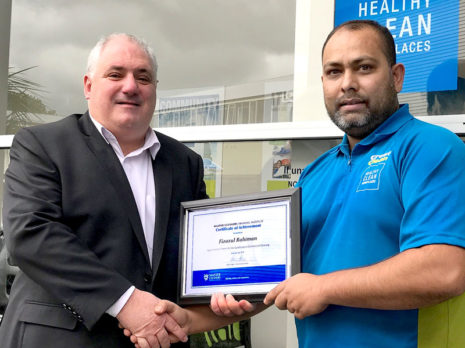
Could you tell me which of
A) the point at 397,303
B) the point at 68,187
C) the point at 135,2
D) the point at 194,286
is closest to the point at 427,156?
the point at 397,303

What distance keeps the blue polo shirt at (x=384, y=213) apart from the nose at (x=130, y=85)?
0.93 meters

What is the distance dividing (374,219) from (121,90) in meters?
1.21

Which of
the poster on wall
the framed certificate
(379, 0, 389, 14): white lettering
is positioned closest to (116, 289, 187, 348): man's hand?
the framed certificate

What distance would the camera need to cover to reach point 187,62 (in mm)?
4426

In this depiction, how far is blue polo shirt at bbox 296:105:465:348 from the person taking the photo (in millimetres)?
1732

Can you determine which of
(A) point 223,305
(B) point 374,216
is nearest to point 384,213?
(B) point 374,216

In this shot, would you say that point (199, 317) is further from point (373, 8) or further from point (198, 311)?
point (373, 8)

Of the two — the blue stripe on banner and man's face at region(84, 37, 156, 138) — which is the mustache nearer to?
the blue stripe on banner

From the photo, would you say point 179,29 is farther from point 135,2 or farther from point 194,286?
point 194,286

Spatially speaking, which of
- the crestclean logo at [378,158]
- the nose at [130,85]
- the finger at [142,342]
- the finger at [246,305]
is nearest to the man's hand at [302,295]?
the finger at [246,305]

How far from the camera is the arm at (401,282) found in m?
1.68

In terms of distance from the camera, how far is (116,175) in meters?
2.32

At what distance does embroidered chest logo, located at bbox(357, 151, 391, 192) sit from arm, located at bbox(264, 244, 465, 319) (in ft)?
0.91

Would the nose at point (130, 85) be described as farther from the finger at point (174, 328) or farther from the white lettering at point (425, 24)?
the white lettering at point (425, 24)
